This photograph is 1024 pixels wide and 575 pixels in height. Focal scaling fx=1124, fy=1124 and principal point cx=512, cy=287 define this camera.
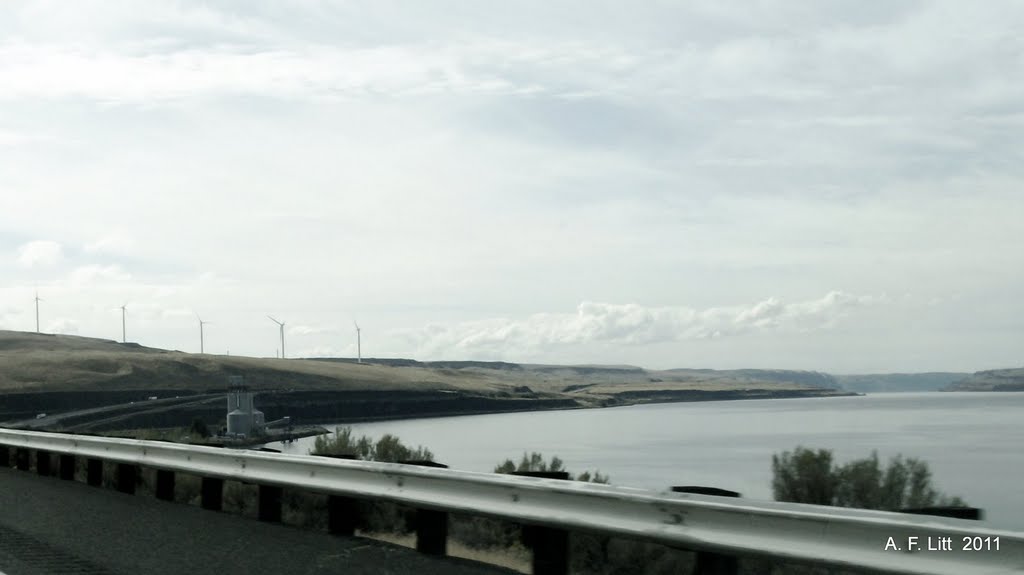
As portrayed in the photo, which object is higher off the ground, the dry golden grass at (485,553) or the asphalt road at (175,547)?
the asphalt road at (175,547)

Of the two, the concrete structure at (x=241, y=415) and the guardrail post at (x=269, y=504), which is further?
the concrete structure at (x=241, y=415)

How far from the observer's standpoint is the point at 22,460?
1966 centimetres

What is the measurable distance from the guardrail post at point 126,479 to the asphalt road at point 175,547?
1.76 m

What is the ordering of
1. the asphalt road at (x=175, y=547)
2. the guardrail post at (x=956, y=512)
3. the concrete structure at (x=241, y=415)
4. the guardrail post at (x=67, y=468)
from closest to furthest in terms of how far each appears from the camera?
the guardrail post at (x=956, y=512) < the asphalt road at (x=175, y=547) < the guardrail post at (x=67, y=468) < the concrete structure at (x=241, y=415)

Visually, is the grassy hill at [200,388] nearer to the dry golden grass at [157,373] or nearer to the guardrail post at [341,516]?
the dry golden grass at [157,373]

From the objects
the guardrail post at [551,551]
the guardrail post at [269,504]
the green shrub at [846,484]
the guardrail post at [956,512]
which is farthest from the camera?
the green shrub at [846,484]

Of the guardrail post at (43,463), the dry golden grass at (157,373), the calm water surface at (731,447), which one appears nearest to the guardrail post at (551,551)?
the guardrail post at (43,463)

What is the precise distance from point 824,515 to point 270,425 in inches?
4156

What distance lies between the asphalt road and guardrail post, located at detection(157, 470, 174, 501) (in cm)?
82

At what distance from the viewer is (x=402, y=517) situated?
41.8 ft

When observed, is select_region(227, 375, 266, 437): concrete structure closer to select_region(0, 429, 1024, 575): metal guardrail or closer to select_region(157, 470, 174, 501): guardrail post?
select_region(157, 470, 174, 501): guardrail post

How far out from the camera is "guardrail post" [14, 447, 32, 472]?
19312mm

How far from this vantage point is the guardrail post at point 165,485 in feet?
43.1

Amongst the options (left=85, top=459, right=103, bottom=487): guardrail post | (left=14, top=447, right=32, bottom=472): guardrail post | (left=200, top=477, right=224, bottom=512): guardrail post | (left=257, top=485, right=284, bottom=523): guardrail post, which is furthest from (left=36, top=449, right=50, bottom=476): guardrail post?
(left=257, top=485, right=284, bottom=523): guardrail post
